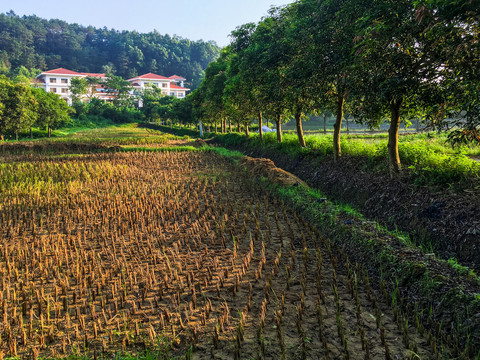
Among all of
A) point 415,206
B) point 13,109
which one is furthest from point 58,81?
point 415,206

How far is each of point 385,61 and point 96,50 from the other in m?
164

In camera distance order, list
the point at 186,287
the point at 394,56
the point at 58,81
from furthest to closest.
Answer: the point at 58,81 → the point at 394,56 → the point at 186,287

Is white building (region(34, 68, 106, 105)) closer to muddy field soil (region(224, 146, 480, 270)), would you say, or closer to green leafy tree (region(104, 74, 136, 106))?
green leafy tree (region(104, 74, 136, 106))

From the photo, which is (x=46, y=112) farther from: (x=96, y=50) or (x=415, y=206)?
(x=96, y=50)

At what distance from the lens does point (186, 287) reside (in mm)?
5504

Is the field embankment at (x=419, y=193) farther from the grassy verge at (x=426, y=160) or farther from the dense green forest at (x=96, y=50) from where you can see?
the dense green forest at (x=96, y=50)

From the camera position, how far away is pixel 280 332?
405cm

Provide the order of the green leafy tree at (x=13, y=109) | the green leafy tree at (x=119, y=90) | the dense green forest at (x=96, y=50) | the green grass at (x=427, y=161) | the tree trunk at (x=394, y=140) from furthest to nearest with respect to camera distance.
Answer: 1. the dense green forest at (x=96, y=50)
2. the green leafy tree at (x=119, y=90)
3. the green leafy tree at (x=13, y=109)
4. the tree trunk at (x=394, y=140)
5. the green grass at (x=427, y=161)

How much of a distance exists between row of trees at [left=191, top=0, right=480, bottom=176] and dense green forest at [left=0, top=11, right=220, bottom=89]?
11595cm

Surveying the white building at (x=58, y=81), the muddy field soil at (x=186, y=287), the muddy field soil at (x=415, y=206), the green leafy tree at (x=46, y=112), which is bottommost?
the muddy field soil at (x=186, y=287)

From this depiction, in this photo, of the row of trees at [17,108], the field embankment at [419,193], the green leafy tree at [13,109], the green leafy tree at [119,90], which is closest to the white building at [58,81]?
the green leafy tree at [119,90]

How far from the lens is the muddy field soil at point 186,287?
13.3 ft

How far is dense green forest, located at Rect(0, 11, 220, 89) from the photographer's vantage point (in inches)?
4515

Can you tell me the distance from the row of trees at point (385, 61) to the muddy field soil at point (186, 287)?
377 cm
